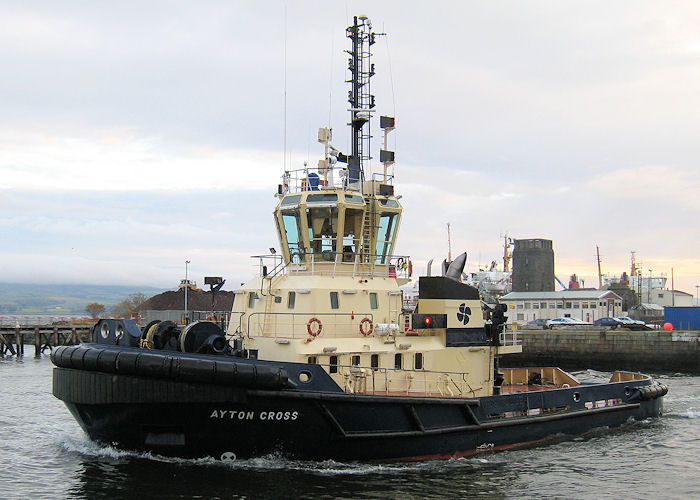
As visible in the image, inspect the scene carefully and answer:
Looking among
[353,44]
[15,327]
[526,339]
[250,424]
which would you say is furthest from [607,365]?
[15,327]

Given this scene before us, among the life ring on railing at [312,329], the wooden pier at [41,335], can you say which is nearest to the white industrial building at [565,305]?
the wooden pier at [41,335]

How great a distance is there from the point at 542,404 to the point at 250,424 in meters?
7.07

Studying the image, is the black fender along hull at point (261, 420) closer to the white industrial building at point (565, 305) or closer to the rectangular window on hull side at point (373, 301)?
the rectangular window on hull side at point (373, 301)

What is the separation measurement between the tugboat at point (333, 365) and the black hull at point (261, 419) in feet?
0.09

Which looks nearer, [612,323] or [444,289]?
[444,289]

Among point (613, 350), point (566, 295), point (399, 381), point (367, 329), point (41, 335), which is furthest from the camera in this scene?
point (566, 295)

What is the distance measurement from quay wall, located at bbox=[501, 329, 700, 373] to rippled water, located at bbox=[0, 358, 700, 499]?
1929 cm

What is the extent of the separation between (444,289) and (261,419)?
17.8 ft

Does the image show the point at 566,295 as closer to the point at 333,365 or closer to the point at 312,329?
the point at 312,329

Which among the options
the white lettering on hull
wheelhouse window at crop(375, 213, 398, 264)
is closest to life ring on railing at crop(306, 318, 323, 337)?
the white lettering on hull

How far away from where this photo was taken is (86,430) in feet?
43.3

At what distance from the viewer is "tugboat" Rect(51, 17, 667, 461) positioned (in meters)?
11.8

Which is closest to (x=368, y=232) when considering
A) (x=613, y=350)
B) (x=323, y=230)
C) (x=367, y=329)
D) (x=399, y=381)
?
(x=323, y=230)

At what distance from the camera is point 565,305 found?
5969cm
